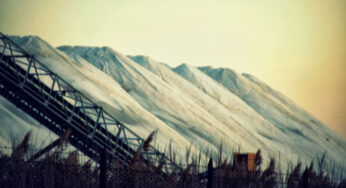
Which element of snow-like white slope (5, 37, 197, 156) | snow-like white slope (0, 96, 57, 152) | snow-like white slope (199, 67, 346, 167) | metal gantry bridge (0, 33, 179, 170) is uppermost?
snow-like white slope (199, 67, 346, 167)

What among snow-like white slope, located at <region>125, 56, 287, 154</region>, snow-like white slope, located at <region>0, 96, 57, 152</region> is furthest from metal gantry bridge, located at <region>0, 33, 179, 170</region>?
snow-like white slope, located at <region>125, 56, 287, 154</region>

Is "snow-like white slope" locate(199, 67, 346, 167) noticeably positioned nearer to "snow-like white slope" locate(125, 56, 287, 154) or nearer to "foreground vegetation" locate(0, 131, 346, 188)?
"snow-like white slope" locate(125, 56, 287, 154)

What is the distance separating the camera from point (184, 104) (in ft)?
221

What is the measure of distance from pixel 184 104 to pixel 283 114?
2939cm

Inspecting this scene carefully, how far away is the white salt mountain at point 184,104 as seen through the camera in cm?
5278

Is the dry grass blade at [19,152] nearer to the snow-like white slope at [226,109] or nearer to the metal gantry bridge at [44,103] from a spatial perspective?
the metal gantry bridge at [44,103]

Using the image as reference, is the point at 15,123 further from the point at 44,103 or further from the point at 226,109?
the point at 226,109

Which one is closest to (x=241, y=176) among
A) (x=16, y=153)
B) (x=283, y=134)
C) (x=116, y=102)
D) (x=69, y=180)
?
(x=69, y=180)

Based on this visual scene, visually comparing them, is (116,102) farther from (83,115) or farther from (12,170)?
(12,170)

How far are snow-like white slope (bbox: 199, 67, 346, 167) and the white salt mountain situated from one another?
17cm

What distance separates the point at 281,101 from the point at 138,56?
2978cm

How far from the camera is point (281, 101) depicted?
3829 inches

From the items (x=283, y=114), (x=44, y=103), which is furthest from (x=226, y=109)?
(x=44, y=103)

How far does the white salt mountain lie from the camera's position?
52781 millimetres
